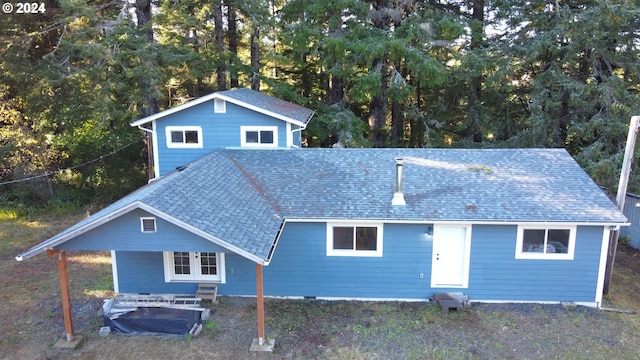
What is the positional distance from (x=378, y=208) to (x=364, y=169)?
201cm

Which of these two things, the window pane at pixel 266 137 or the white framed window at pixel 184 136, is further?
the window pane at pixel 266 137

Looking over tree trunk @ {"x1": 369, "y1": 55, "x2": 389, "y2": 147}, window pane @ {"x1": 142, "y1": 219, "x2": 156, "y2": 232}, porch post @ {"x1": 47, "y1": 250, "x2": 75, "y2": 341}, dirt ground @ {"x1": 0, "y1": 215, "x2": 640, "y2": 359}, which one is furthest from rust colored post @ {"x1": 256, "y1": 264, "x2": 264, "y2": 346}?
tree trunk @ {"x1": 369, "y1": 55, "x2": 389, "y2": 147}

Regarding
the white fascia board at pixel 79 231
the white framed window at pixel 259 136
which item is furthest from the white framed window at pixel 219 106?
the white fascia board at pixel 79 231

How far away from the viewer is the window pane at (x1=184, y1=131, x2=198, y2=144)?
13438 millimetres

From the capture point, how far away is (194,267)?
35.3ft

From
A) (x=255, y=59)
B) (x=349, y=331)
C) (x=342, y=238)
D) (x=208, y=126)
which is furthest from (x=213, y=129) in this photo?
(x=255, y=59)

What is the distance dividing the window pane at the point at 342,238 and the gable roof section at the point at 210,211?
158 cm

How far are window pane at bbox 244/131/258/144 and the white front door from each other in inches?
257

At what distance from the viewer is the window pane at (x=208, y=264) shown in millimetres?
10727

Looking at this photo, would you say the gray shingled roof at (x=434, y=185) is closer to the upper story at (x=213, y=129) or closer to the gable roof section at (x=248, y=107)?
the upper story at (x=213, y=129)

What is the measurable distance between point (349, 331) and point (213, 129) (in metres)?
7.77

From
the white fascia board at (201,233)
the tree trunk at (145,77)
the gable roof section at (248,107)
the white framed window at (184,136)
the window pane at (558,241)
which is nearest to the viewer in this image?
the white fascia board at (201,233)

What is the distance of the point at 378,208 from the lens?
10.4 m

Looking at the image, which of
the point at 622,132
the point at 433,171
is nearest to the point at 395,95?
the point at 433,171
